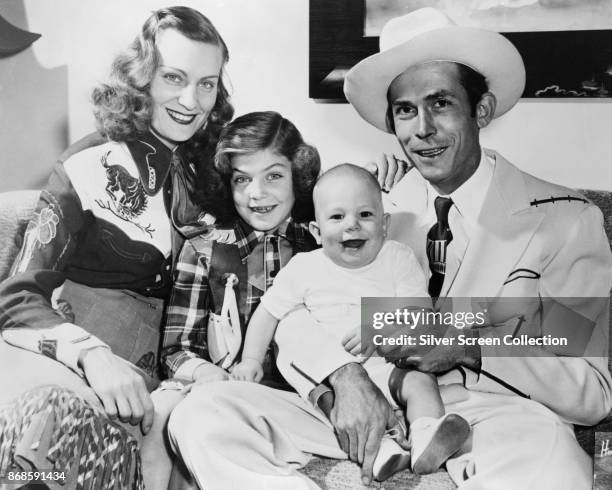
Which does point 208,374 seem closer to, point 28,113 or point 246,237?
point 246,237

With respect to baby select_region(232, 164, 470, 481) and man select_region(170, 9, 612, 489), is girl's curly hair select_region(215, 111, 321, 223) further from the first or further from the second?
man select_region(170, 9, 612, 489)

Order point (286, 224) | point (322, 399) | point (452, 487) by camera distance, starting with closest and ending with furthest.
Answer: point (452, 487) → point (322, 399) → point (286, 224)

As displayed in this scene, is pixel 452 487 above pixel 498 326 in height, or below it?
below

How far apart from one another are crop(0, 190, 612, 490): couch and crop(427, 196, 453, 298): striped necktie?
16.9 inches

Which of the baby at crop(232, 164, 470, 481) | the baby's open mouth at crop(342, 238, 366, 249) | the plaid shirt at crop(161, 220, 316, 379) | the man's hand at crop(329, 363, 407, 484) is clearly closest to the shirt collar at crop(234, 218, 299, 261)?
the plaid shirt at crop(161, 220, 316, 379)

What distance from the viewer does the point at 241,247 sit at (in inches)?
86.7

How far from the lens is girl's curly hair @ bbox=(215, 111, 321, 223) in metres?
2.16

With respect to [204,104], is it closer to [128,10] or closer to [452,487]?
[128,10]

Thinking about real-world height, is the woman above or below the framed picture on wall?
below

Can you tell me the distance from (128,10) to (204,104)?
40cm

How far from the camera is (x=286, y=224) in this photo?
7.18 feet

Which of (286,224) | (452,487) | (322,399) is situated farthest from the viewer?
(286,224)

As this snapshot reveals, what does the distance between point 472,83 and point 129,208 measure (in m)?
1.12

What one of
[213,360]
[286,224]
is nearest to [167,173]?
[286,224]
